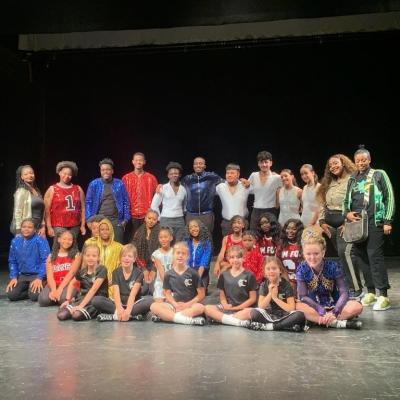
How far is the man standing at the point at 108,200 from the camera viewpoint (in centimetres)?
536

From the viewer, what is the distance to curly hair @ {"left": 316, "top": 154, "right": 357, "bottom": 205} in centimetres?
469

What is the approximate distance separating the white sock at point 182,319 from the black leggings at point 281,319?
1.50 feet

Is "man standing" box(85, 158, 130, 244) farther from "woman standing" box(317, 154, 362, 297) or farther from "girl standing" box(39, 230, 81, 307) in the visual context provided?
"woman standing" box(317, 154, 362, 297)

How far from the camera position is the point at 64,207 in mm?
5234

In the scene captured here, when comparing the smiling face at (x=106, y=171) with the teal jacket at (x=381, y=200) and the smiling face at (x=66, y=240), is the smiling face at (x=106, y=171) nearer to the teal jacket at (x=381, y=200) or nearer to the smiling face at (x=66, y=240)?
the smiling face at (x=66, y=240)

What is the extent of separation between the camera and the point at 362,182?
432 centimetres

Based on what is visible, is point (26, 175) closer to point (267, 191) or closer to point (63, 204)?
point (63, 204)

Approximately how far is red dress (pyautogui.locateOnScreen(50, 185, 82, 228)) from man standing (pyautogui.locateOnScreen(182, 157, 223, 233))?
1151 mm

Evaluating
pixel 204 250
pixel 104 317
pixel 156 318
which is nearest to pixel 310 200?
pixel 204 250

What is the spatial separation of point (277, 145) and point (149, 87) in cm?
193

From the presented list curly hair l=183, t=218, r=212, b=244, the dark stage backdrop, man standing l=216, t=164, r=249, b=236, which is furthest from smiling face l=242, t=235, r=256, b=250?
the dark stage backdrop

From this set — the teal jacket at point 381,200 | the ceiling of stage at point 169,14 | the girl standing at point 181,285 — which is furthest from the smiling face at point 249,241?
the ceiling of stage at point 169,14

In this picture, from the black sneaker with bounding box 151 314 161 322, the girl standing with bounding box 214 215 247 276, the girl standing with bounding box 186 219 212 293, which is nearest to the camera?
the black sneaker with bounding box 151 314 161 322

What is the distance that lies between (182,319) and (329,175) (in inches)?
76.2
